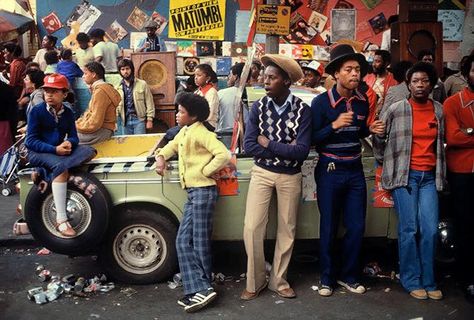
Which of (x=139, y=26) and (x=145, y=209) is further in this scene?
(x=139, y=26)

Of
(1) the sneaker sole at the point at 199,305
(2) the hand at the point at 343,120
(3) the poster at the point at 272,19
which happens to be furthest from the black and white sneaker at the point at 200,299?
(3) the poster at the point at 272,19

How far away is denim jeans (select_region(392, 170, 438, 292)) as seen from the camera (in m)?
5.44

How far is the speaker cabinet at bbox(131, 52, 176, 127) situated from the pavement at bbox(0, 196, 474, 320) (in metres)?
3.87

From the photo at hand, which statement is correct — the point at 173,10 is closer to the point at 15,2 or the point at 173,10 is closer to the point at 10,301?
the point at 15,2

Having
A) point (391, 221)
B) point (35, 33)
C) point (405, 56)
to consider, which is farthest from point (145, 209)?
point (35, 33)

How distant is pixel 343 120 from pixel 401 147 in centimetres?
65

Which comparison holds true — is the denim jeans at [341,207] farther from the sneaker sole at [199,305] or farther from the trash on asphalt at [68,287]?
the trash on asphalt at [68,287]

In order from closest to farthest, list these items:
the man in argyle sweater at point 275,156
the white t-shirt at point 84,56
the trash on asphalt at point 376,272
A: the man in argyle sweater at point 275,156
the trash on asphalt at point 376,272
the white t-shirt at point 84,56

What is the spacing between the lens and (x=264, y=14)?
8.02 meters

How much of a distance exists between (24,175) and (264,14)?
3.88m

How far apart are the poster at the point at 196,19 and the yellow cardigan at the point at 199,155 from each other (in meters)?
7.67

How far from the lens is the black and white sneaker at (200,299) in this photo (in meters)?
5.22

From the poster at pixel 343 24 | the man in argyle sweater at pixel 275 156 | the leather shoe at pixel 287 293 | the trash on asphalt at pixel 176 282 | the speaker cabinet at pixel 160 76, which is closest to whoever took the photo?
the man in argyle sweater at pixel 275 156

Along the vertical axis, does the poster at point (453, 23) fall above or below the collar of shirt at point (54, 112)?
above
